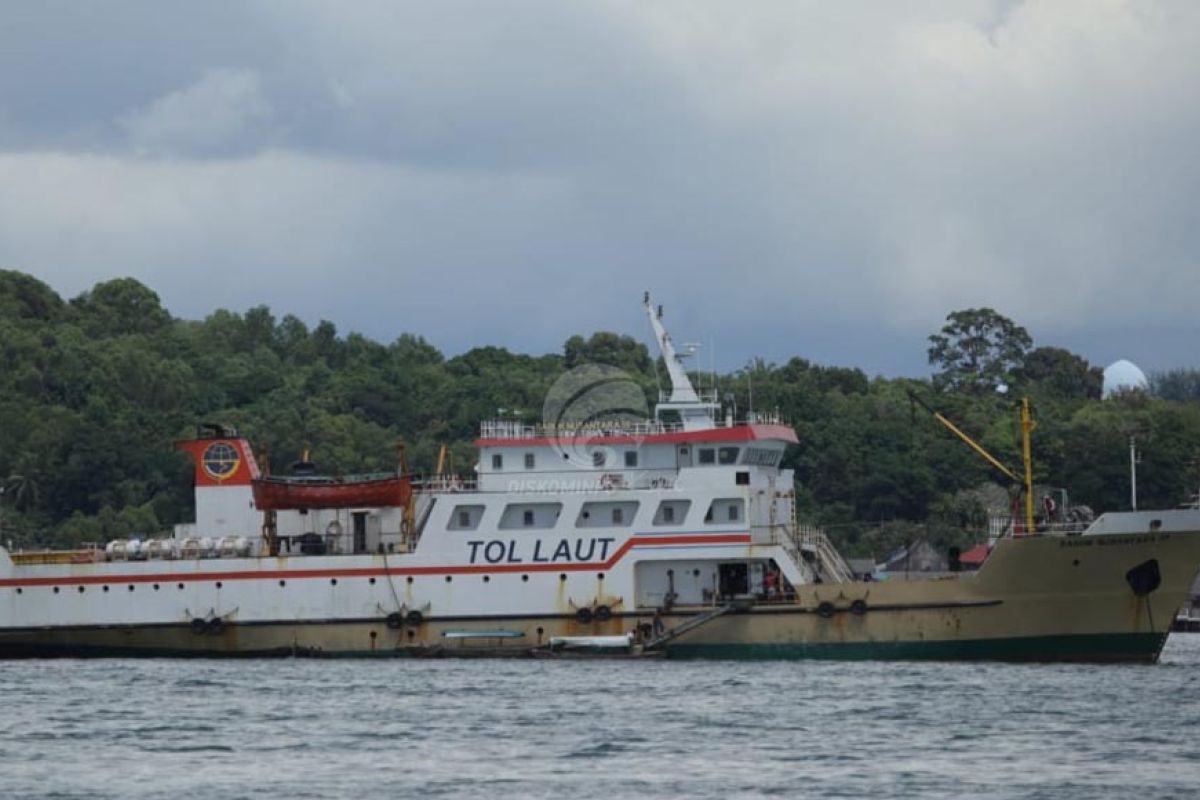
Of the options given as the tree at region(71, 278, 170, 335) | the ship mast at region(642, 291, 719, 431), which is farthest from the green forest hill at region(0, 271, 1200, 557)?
the ship mast at region(642, 291, 719, 431)

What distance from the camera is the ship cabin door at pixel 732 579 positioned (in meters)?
53.4

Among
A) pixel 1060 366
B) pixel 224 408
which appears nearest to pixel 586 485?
pixel 224 408

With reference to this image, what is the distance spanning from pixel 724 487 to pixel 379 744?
1431cm

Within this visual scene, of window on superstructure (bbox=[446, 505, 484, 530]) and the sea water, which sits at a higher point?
window on superstructure (bbox=[446, 505, 484, 530])

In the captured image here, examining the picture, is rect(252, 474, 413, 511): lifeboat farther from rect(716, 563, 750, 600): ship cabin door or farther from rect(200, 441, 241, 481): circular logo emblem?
rect(716, 563, 750, 600): ship cabin door

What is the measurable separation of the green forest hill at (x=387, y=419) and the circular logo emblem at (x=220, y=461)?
2615cm

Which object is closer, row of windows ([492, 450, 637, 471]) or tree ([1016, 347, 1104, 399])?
row of windows ([492, 450, 637, 471])

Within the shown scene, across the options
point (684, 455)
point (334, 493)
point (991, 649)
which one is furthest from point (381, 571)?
point (991, 649)

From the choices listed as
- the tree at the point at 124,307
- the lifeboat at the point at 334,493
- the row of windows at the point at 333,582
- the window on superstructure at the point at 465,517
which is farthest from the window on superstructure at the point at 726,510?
the tree at the point at 124,307

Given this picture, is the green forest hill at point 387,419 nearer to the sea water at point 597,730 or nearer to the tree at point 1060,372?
the tree at point 1060,372

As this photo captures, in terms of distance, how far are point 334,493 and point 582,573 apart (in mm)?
5640

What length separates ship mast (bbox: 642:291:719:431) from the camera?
5469cm

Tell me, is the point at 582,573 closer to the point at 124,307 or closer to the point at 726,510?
the point at 726,510

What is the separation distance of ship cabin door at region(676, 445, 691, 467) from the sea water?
4.37 metres
